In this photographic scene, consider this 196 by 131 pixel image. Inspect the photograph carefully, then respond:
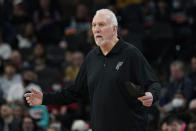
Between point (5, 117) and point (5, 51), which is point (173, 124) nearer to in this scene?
point (5, 117)

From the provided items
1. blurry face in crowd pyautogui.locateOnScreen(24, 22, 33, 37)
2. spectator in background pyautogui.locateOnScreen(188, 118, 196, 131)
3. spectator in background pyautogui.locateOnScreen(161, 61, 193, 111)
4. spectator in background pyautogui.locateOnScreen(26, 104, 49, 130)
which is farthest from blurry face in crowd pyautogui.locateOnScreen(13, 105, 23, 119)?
blurry face in crowd pyautogui.locateOnScreen(24, 22, 33, 37)

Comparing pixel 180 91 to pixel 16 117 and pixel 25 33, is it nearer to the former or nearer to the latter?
pixel 16 117

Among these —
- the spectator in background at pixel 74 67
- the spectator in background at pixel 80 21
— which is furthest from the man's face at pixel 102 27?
the spectator in background at pixel 80 21

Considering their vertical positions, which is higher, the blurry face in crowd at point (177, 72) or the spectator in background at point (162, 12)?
the spectator in background at point (162, 12)

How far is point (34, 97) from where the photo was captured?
617cm

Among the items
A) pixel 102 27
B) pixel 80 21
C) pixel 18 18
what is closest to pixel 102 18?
pixel 102 27

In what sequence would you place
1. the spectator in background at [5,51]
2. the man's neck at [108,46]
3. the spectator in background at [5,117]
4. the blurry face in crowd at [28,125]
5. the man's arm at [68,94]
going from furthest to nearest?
the spectator in background at [5,51] → the spectator in background at [5,117] → the blurry face in crowd at [28,125] → the man's arm at [68,94] → the man's neck at [108,46]

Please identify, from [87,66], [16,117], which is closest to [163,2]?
[16,117]

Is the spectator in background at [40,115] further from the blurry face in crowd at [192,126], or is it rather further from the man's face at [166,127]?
the blurry face in crowd at [192,126]

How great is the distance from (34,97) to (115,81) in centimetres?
94

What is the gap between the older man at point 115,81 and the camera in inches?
228

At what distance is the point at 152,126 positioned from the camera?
10805 millimetres

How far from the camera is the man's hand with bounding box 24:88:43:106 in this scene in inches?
241

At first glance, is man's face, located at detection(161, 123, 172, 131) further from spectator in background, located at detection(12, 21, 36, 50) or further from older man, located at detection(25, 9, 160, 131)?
spectator in background, located at detection(12, 21, 36, 50)
